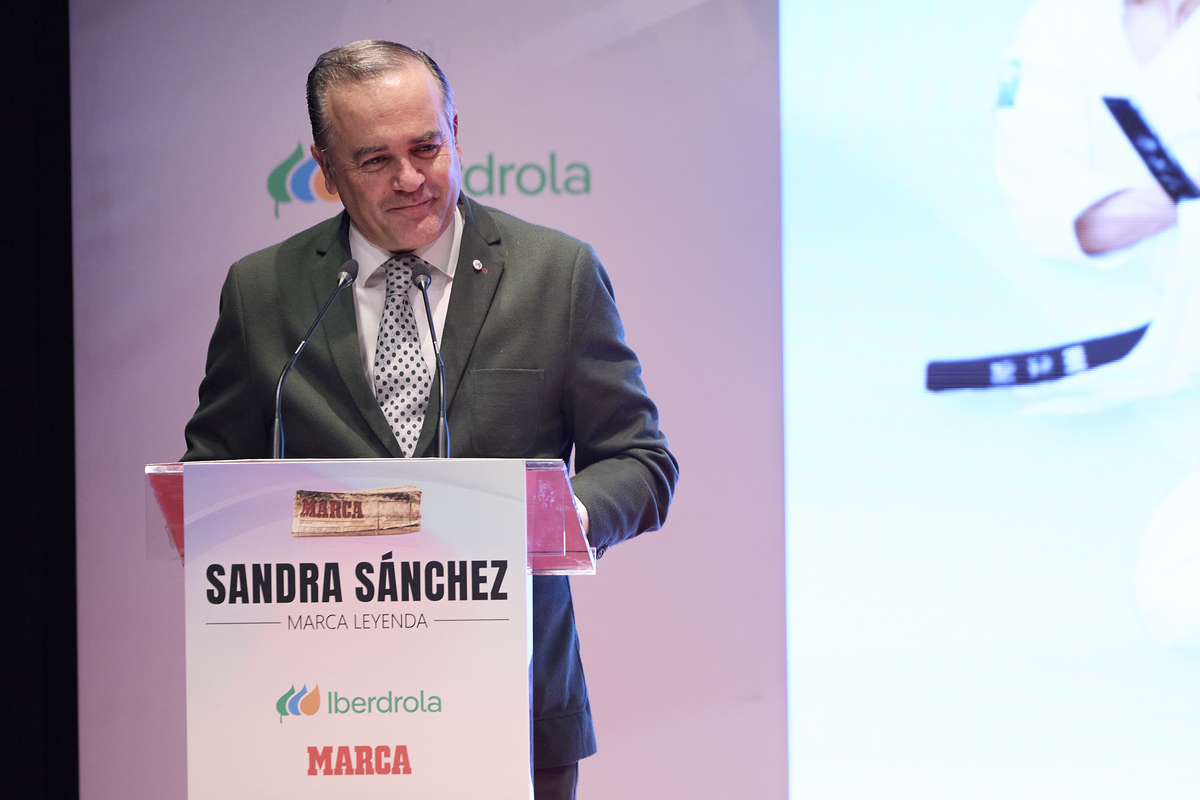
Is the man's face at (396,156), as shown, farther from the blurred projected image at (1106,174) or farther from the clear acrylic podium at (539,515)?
the blurred projected image at (1106,174)

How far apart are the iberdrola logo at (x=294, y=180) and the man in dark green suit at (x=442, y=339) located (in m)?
1.55

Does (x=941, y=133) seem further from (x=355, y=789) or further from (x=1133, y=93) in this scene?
(x=355, y=789)

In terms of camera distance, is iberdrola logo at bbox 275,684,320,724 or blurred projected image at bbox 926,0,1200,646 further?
blurred projected image at bbox 926,0,1200,646

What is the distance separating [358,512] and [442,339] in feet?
1.77

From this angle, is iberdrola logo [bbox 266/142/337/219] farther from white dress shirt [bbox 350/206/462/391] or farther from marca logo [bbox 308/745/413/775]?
marca logo [bbox 308/745/413/775]

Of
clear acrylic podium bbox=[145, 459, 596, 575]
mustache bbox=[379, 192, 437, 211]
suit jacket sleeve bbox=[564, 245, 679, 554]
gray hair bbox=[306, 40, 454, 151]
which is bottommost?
clear acrylic podium bbox=[145, 459, 596, 575]

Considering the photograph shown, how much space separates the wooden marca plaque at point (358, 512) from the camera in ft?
3.71

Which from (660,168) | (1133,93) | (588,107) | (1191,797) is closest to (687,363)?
(660,168)

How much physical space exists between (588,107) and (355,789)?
2453mm

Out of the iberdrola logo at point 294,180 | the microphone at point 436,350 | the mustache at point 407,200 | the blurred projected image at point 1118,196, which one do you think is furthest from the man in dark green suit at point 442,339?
the blurred projected image at point 1118,196

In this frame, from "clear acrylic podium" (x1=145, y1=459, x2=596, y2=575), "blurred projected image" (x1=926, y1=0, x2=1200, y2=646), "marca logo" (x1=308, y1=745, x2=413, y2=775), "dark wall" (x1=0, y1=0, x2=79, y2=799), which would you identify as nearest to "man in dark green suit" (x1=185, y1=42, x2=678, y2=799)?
"clear acrylic podium" (x1=145, y1=459, x2=596, y2=575)

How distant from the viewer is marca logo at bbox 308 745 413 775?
3.73 ft

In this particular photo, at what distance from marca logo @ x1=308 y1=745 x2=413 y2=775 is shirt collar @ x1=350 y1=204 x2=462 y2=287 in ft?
2.55

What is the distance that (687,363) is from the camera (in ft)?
10.5
